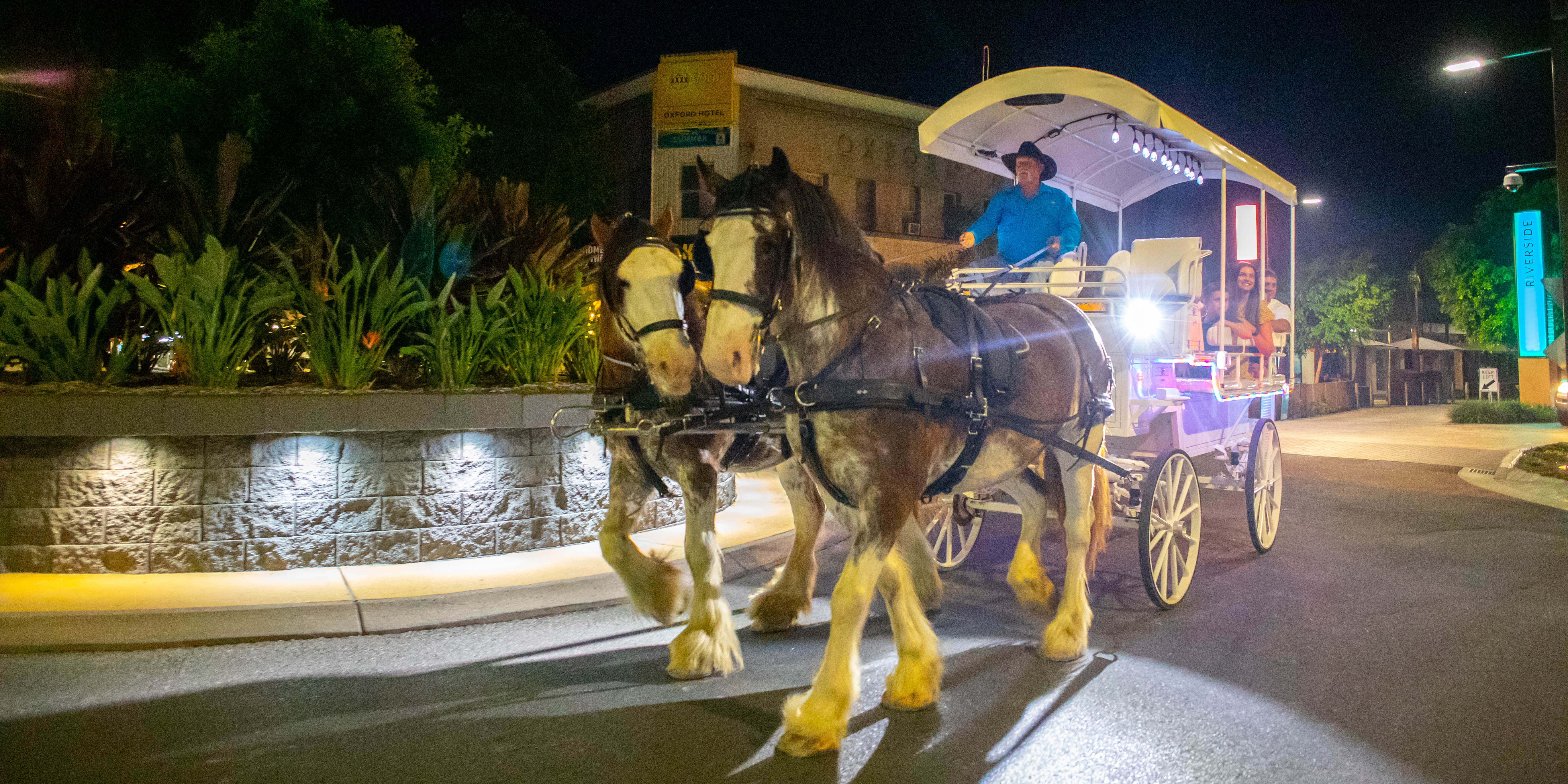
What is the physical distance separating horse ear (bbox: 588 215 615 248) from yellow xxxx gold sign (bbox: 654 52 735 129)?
21.1m

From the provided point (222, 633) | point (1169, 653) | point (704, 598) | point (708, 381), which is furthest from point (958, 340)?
point (222, 633)

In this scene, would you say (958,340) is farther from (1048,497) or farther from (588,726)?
(588,726)

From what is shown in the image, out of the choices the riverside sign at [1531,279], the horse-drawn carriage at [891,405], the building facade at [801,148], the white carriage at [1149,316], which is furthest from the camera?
the riverside sign at [1531,279]

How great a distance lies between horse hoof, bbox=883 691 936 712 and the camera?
3838 millimetres

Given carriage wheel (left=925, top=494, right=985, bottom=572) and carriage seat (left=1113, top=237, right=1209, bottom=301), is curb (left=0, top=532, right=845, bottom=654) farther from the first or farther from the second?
carriage seat (left=1113, top=237, right=1209, bottom=301)

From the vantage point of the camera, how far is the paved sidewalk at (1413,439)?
14320 mm

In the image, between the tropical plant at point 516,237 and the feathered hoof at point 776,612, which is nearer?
the feathered hoof at point 776,612

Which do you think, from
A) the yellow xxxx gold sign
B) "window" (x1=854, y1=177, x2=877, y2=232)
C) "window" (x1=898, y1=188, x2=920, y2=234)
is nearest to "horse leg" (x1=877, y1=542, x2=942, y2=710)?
the yellow xxxx gold sign

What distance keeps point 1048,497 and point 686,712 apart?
2.48 m

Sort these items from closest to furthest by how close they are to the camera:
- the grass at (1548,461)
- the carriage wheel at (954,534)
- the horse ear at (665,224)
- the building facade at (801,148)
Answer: the horse ear at (665,224) < the carriage wheel at (954,534) < the grass at (1548,461) < the building facade at (801,148)

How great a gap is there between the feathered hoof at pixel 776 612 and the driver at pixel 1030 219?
8.72 ft

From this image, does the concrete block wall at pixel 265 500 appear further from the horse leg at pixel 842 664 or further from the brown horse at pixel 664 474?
the horse leg at pixel 842 664

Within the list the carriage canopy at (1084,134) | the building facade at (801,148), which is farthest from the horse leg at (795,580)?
the building facade at (801,148)

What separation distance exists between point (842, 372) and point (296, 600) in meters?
3.53
